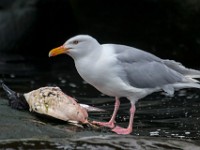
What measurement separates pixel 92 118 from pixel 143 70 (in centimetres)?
101

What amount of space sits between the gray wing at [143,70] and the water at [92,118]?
1.97ft

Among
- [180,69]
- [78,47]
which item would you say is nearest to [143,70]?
[180,69]

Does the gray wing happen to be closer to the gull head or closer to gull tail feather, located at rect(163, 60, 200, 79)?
gull tail feather, located at rect(163, 60, 200, 79)

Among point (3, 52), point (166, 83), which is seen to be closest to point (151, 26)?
point (3, 52)

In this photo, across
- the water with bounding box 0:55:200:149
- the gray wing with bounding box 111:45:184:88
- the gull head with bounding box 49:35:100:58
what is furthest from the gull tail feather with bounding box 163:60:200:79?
the gull head with bounding box 49:35:100:58

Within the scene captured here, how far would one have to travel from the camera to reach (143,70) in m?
7.05

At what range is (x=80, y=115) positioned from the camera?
253 inches

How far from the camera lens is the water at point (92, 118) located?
5.57 meters

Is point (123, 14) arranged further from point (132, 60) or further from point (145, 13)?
point (132, 60)

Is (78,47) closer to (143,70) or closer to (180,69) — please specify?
(143,70)

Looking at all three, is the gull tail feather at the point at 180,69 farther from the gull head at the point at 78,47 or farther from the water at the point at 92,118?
the gull head at the point at 78,47

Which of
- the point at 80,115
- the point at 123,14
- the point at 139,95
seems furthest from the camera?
the point at 123,14

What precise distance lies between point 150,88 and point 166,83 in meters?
0.24

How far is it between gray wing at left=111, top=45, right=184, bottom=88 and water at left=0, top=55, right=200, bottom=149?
0.60 metres
